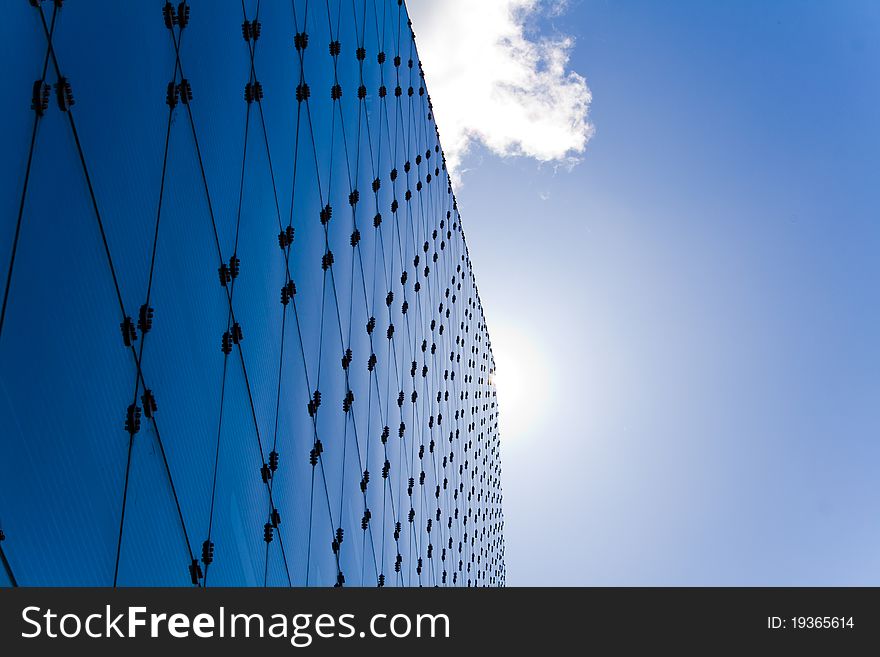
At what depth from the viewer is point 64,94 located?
10.8 meters

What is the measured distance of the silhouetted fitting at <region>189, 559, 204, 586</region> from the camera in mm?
13852

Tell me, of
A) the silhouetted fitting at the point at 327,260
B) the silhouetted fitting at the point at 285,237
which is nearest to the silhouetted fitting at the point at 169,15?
the silhouetted fitting at the point at 285,237

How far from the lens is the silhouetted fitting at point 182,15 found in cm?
1440

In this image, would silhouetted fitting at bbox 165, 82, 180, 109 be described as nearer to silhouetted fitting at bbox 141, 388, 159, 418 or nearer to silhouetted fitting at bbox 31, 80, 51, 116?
silhouetted fitting at bbox 31, 80, 51, 116

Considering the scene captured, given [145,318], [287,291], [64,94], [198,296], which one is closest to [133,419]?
[145,318]

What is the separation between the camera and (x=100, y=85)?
11.7 meters

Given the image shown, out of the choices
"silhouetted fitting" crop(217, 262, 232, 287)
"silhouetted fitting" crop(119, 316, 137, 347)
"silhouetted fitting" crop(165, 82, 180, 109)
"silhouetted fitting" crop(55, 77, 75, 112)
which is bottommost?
"silhouetted fitting" crop(119, 316, 137, 347)

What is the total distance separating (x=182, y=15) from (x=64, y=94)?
4300mm

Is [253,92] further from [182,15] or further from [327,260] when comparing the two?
[327,260]

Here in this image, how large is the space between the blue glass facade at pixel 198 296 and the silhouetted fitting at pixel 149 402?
4cm

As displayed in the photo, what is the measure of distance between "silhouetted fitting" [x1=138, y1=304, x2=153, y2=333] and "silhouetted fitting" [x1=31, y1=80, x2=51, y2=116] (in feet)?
9.87

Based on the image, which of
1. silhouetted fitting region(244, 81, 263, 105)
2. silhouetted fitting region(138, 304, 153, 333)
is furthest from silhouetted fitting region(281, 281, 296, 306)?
silhouetted fitting region(138, 304, 153, 333)

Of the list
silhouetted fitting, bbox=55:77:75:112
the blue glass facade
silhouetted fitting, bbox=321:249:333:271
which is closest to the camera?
the blue glass facade
